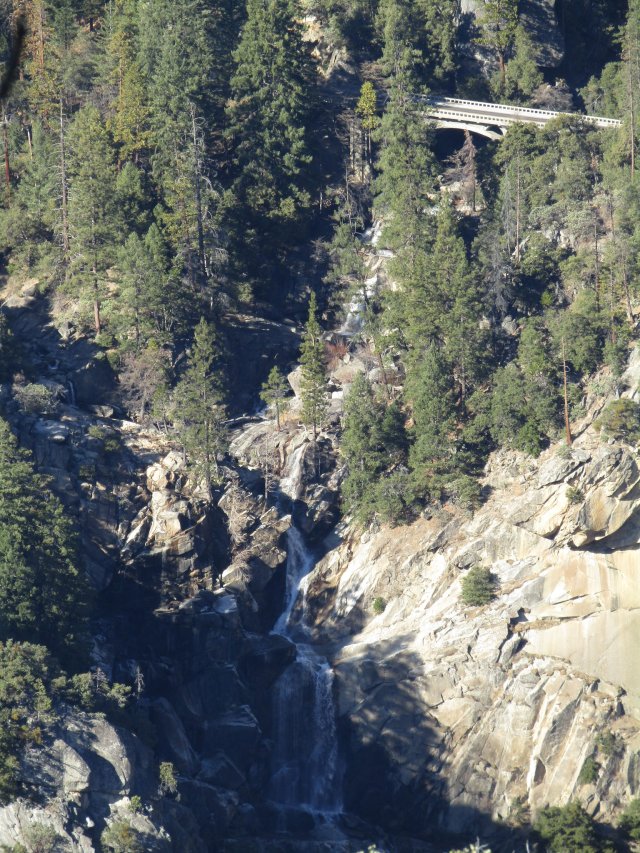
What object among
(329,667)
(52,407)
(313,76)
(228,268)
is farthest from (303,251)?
(329,667)

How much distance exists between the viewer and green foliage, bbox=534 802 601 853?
79.9m

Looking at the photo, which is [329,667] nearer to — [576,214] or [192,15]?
[576,214]

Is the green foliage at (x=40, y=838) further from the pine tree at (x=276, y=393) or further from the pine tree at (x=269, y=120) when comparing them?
the pine tree at (x=269, y=120)

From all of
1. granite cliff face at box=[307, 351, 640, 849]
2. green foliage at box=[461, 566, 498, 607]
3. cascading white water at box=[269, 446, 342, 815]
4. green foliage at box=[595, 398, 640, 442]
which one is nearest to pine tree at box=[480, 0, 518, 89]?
green foliage at box=[595, 398, 640, 442]

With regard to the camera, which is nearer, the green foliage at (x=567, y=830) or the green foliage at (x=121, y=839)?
the green foliage at (x=121, y=839)

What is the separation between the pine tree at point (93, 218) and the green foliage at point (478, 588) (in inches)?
1170

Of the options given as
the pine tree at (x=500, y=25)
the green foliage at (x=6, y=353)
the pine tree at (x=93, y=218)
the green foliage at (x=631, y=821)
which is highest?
the pine tree at (x=500, y=25)

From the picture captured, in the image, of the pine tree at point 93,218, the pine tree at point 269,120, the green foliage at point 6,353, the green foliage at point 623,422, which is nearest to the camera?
the green foliage at point 623,422

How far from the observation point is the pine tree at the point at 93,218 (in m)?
102

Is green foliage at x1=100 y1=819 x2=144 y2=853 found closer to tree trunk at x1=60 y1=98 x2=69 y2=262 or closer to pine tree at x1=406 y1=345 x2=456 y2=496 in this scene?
pine tree at x1=406 y1=345 x2=456 y2=496

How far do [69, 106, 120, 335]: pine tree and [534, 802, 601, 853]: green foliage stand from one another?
4172 cm

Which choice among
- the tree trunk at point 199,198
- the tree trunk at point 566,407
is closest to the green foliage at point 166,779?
the tree trunk at point 566,407

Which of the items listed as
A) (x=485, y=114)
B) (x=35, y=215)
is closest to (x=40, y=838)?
(x=35, y=215)

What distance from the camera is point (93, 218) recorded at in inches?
4048
